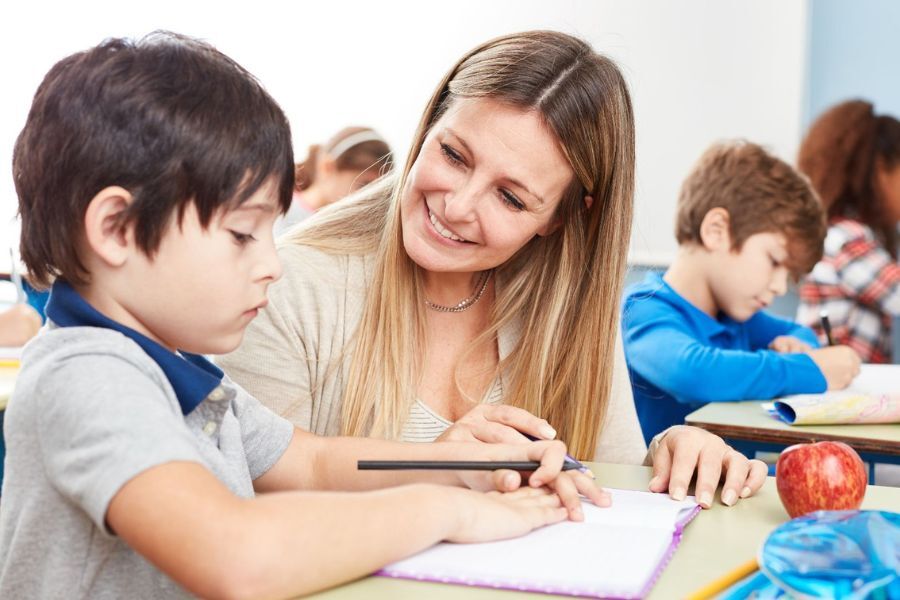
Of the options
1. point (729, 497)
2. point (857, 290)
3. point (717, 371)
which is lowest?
point (857, 290)

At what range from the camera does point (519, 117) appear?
4.72 ft

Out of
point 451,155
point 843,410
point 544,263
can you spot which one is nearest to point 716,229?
point 843,410

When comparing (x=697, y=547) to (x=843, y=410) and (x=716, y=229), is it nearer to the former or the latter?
(x=843, y=410)

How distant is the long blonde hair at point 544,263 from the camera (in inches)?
58.4

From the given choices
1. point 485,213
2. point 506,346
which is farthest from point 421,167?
point 506,346

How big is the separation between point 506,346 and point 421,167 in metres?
0.32

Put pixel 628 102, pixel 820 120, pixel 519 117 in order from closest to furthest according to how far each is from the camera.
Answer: pixel 519 117, pixel 628 102, pixel 820 120

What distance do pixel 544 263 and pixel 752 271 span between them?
113 centimetres

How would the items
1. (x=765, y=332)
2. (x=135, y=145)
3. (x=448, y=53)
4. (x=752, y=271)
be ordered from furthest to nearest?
(x=448, y=53), (x=765, y=332), (x=752, y=271), (x=135, y=145)

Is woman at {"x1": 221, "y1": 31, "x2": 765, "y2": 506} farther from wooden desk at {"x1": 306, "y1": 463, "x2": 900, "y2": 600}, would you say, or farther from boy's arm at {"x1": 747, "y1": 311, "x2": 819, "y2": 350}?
boy's arm at {"x1": 747, "y1": 311, "x2": 819, "y2": 350}

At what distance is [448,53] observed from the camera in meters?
4.78

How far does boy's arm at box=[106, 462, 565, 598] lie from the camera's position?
2.52 feet

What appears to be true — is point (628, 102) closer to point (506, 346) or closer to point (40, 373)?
point (506, 346)

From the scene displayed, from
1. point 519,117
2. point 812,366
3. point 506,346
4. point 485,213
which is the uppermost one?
point 519,117
